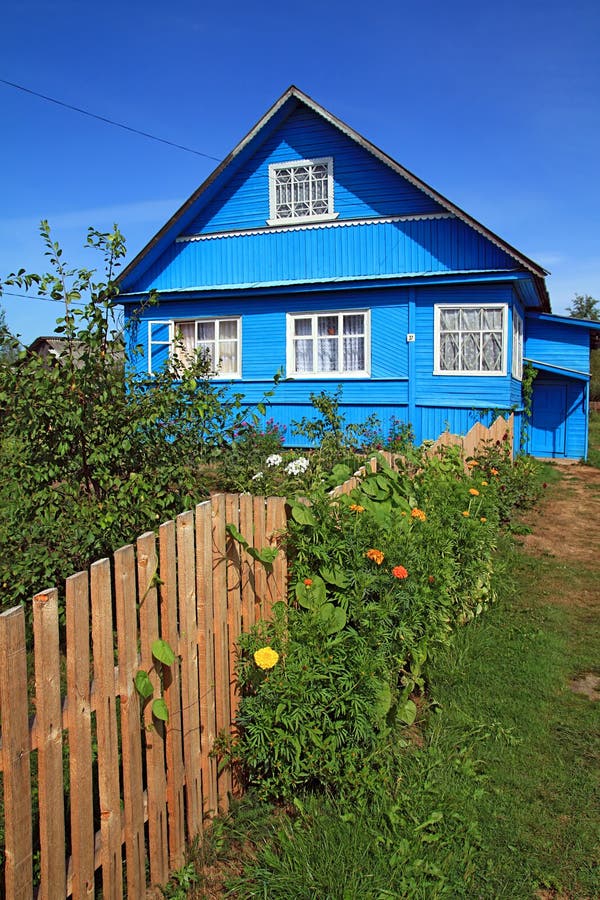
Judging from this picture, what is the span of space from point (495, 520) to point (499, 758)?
3.15 m

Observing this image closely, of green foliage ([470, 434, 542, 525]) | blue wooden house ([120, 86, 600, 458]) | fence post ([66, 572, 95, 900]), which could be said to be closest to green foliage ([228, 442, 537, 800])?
fence post ([66, 572, 95, 900])

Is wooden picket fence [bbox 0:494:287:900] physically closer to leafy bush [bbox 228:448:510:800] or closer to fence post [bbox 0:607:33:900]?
fence post [bbox 0:607:33:900]

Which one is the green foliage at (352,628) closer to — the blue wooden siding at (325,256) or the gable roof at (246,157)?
the gable roof at (246,157)

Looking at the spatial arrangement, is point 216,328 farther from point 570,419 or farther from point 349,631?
point 349,631

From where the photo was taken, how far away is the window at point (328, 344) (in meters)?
14.2

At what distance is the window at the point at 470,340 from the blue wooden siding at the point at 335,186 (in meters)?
1.96

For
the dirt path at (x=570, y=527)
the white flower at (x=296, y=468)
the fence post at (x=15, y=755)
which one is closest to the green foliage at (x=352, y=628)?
the fence post at (x=15, y=755)

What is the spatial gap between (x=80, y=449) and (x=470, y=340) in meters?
10.2

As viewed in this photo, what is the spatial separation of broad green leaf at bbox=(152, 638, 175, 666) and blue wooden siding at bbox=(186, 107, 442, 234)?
Result: 39.2ft

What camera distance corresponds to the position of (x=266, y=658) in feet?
9.87

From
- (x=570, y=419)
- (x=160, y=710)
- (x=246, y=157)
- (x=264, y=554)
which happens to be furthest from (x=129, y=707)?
(x=570, y=419)

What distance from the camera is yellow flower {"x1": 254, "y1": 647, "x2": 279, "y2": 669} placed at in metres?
2.99

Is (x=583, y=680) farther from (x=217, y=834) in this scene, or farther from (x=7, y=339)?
(x=7, y=339)

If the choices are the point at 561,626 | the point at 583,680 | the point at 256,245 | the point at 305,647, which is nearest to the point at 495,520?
the point at 561,626
